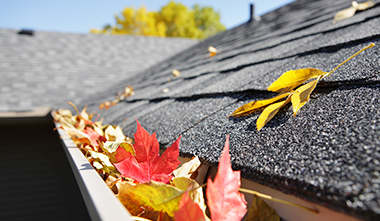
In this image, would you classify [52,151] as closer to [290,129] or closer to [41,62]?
[290,129]

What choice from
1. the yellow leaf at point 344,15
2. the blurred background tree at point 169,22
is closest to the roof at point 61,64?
the yellow leaf at point 344,15

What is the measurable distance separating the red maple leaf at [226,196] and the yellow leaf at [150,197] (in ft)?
0.22

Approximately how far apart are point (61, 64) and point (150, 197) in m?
6.40

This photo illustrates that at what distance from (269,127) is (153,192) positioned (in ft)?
0.93

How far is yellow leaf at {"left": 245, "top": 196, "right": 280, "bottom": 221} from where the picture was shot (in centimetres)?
38

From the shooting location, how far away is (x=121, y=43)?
7.64 m

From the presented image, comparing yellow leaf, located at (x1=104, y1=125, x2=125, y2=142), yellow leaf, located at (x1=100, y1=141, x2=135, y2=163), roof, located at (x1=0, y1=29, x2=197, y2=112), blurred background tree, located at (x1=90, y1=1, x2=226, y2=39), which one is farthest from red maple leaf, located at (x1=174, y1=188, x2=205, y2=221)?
blurred background tree, located at (x1=90, y1=1, x2=226, y2=39)

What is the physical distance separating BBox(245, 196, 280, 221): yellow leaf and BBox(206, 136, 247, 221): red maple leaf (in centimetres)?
5

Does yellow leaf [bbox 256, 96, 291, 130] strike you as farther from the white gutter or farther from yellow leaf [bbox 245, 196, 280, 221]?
the white gutter

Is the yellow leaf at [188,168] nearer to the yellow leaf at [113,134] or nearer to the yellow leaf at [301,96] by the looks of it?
the yellow leaf at [301,96]

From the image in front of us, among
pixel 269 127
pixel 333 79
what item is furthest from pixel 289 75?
pixel 269 127

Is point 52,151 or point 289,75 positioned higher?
point 289,75

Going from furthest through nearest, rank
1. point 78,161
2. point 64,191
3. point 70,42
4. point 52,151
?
point 70,42 → point 52,151 → point 64,191 → point 78,161

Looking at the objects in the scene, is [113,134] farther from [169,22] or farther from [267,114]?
[169,22]
